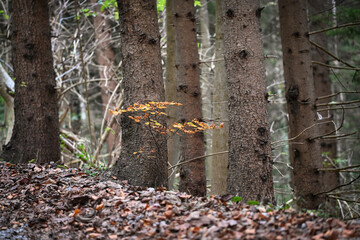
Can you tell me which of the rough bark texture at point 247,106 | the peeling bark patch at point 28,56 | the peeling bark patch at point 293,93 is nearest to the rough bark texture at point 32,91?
the peeling bark patch at point 28,56

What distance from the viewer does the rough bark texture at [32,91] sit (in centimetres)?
592

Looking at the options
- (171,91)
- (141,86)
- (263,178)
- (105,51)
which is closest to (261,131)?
(263,178)

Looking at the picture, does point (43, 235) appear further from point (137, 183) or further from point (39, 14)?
point (39, 14)

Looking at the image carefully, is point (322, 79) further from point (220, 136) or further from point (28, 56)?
point (28, 56)

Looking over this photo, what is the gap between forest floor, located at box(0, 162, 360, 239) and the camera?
3221 mm

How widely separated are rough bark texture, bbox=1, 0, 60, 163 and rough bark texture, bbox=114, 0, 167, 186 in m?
1.88

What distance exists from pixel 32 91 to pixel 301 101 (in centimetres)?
443

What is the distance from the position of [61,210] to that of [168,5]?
472cm

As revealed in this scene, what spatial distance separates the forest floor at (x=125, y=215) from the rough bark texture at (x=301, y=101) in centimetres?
217

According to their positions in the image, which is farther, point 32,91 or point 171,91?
point 171,91

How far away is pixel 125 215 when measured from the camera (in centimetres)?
389

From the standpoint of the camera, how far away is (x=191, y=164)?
19.5 ft

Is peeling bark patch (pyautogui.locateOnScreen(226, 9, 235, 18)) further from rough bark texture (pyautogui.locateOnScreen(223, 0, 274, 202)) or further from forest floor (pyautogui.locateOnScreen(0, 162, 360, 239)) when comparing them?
forest floor (pyautogui.locateOnScreen(0, 162, 360, 239))

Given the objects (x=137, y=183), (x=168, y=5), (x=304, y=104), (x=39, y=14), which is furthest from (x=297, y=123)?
(x=39, y=14)
